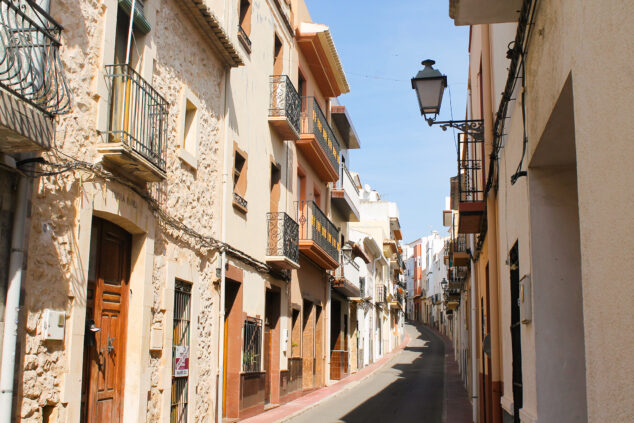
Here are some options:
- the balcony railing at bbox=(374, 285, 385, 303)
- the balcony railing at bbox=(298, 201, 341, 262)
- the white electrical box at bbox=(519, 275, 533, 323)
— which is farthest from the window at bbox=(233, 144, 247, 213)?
the balcony railing at bbox=(374, 285, 385, 303)

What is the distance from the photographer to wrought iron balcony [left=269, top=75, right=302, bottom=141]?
1755cm

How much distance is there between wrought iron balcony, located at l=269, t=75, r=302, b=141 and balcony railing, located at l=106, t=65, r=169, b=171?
24.6 ft

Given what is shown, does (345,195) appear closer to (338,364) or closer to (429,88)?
(338,364)

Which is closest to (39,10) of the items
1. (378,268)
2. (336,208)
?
(336,208)

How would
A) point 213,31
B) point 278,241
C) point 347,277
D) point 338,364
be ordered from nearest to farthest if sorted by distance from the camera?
point 213,31, point 278,241, point 347,277, point 338,364

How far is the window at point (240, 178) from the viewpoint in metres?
14.7

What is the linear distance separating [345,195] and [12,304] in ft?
69.1

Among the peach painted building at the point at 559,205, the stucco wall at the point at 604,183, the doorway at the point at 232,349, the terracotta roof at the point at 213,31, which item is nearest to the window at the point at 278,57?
the terracotta roof at the point at 213,31

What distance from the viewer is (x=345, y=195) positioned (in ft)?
89.2

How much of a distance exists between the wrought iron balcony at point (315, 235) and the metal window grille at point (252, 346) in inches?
167

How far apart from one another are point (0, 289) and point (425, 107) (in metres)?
5.93

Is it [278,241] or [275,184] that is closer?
[278,241]

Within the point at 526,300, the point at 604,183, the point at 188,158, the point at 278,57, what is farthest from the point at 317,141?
the point at 604,183

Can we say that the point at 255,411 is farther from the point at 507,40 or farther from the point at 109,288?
the point at 507,40
